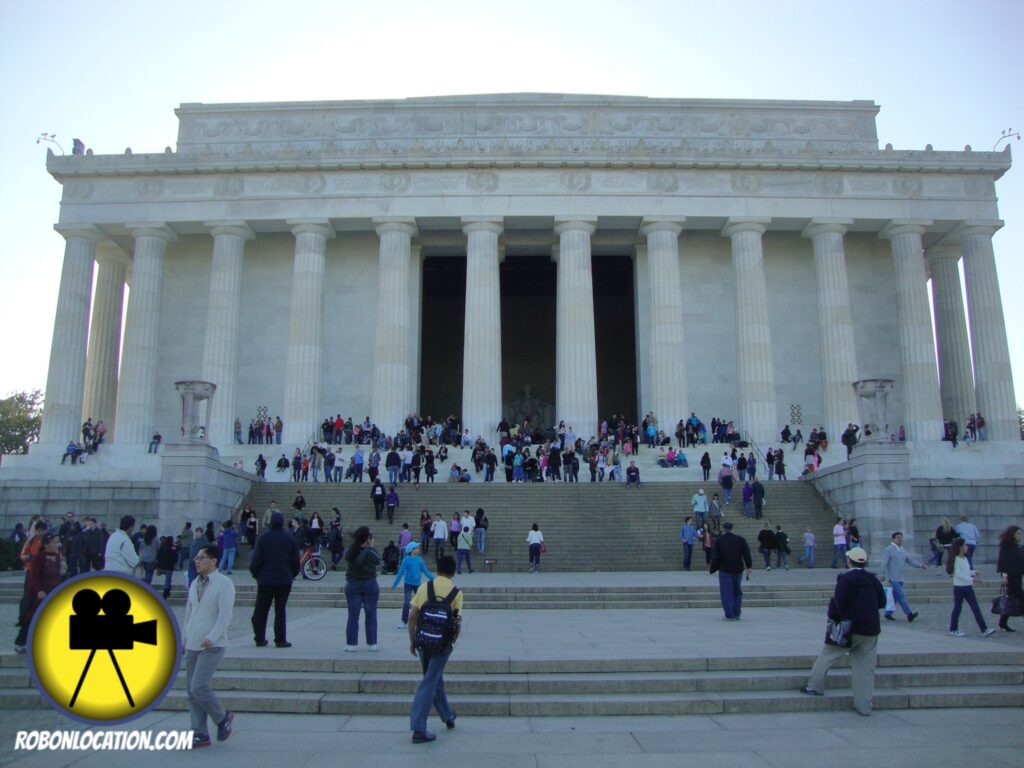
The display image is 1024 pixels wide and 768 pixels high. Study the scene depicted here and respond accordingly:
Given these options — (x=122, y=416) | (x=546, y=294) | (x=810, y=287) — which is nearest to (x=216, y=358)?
(x=122, y=416)

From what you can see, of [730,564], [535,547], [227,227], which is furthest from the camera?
[227,227]

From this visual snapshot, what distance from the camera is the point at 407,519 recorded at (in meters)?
28.4

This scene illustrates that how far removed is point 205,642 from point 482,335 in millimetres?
32573

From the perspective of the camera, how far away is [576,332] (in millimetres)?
40375

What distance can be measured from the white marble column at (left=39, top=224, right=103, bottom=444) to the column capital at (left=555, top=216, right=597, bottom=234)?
889 inches

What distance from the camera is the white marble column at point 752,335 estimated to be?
131ft

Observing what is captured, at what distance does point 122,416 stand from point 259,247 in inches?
434

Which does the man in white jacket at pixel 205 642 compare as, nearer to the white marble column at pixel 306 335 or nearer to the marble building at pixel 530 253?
the marble building at pixel 530 253

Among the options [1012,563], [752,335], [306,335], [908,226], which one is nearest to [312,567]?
[1012,563]

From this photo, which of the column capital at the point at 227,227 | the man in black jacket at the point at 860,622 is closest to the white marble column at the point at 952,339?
the column capital at the point at 227,227

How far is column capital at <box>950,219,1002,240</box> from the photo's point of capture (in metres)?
41.5

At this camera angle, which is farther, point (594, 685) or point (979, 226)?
point (979, 226)

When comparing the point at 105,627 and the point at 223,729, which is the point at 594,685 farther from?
the point at 105,627

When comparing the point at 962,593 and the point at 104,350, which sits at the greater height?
the point at 104,350
